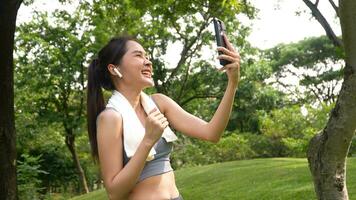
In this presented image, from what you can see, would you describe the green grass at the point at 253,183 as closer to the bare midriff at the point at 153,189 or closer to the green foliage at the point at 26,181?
the green foliage at the point at 26,181

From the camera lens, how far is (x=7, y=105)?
19.6ft

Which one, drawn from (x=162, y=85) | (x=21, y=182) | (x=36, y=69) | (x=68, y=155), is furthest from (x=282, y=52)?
(x=21, y=182)

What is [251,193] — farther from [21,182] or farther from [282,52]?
[282,52]

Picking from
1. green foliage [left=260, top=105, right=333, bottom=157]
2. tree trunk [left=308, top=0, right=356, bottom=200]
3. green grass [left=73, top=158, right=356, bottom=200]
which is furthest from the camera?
green foliage [left=260, top=105, right=333, bottom=157]

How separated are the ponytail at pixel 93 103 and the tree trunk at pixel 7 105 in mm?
4117

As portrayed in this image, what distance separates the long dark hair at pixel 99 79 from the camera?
6.72ft

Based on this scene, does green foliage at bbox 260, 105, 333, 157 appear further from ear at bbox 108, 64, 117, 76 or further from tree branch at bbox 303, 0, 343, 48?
ear at bbox 108, 64, 117, 76

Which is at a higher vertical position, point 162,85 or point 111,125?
point 162,85

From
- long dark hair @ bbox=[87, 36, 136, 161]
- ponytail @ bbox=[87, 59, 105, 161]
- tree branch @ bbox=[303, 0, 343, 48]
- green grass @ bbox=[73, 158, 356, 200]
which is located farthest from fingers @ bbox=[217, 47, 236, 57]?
green grass @ bbox=[73, 158, 356, 200]

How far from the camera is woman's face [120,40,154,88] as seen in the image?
6.73 ft

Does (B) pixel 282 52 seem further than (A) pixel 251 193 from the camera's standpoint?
Yes

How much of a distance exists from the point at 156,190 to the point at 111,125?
31 cm

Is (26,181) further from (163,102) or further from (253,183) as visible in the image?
(163,102)

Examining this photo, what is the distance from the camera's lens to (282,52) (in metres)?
28.4
